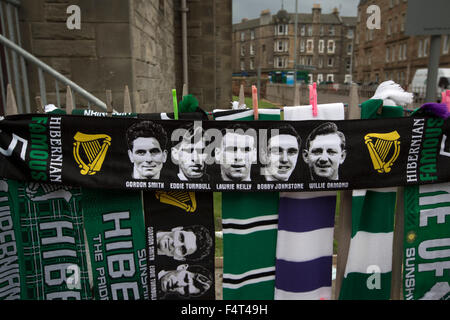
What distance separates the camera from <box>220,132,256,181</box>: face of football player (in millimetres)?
2057

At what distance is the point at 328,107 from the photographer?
2.14 m

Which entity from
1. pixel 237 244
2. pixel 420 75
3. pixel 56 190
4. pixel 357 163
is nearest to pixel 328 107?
pixel 357 163

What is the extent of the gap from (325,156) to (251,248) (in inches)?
31.1

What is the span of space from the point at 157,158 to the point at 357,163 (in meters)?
1.28

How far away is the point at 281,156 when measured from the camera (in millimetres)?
2059

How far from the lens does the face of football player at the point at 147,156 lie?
2057 mm

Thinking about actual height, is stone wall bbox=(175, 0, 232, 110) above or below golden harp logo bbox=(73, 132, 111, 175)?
above

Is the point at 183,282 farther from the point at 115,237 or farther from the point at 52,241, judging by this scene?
the point at 52,241

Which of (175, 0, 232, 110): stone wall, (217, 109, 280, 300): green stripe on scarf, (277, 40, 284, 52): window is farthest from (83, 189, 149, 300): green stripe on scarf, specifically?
(277, 40, 284, 52): window

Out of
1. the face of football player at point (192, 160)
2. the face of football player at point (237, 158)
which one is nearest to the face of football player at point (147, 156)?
the face of football player at point (192, 160)

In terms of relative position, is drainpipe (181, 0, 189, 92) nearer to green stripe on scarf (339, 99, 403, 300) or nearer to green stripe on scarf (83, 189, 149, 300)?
green stripe on scarf (83, 189, 149, 300)

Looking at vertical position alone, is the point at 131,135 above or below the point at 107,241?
above

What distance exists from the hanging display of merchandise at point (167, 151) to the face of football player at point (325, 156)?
3 cm
